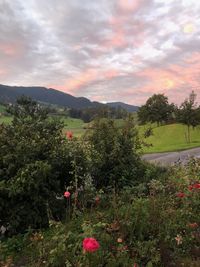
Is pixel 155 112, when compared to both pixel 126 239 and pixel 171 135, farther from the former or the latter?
pixel 126 239

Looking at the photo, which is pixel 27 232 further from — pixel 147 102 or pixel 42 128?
pixel 147 102

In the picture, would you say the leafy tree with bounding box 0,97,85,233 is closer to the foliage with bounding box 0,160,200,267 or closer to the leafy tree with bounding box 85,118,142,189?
the foliage with bounding box 0,160,200,267

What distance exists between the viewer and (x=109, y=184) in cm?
998

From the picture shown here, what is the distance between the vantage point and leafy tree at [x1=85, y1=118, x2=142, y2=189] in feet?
32.5

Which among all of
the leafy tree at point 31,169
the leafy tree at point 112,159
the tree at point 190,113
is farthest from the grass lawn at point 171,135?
the leafy tree at point 31,169

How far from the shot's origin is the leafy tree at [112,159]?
991 centimetres

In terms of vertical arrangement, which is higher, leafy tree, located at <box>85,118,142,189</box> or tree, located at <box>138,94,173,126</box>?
tree, located at <box>138,94,173,126</box>

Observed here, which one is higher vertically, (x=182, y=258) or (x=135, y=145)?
(x=135, y=145)

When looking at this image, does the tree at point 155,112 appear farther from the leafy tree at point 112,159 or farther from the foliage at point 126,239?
the foliage at point 126,239

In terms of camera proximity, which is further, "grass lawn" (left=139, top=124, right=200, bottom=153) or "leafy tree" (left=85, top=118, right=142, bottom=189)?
"grass lawn" (left=139, top=124, right=200, bottom=153)

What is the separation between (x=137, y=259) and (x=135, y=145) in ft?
20.4

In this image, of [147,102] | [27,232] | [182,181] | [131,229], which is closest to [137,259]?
[131,229]

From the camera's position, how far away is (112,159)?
32.9 ft

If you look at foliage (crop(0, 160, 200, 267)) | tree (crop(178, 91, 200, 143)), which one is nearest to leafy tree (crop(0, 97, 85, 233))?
foliage (crop(0, 160, 200, 267))
